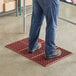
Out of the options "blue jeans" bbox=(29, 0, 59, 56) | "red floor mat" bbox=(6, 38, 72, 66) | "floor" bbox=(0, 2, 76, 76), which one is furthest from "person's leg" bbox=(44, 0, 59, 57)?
"floor" bbox=(0, 2, 76, 76)

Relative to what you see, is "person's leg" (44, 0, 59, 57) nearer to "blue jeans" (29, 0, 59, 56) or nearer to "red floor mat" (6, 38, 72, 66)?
"blue jeans" (29, 0, 59, 56)

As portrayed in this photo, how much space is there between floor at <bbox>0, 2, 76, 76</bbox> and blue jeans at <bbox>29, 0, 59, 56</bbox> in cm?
23

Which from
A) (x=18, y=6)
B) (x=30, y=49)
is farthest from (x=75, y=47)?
(x=18, y=6)

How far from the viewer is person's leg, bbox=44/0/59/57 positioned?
2.46m

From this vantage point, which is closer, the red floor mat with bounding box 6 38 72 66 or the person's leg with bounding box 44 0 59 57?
the person's leg with bounding box 44 0 59 57

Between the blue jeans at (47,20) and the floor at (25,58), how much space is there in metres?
0.23

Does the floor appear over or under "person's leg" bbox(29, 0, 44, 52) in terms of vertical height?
under

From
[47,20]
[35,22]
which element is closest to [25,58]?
[35,22]

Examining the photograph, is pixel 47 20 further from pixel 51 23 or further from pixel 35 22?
pixel 35 22

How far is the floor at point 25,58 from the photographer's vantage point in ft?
8.28

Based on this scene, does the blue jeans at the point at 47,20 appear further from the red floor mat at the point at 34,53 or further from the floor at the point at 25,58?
the floor at the point at 25,58

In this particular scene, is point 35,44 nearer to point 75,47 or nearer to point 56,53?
point 56,53

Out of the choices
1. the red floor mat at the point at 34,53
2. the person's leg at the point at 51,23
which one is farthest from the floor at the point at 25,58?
the person's leg at the point at 51,23

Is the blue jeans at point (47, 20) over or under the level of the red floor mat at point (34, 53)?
over
